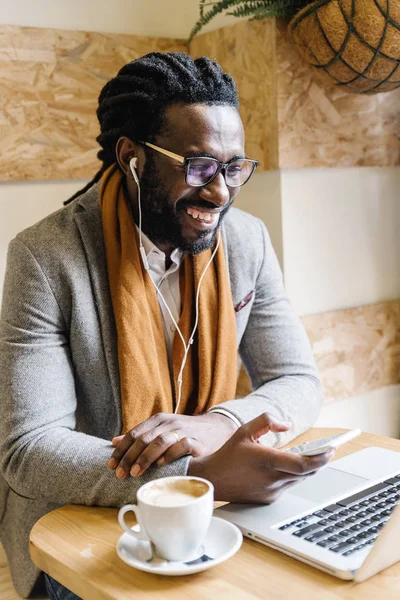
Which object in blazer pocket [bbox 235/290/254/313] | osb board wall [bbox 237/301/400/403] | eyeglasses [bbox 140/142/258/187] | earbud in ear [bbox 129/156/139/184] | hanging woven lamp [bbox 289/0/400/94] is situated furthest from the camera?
osb board wall [bbox 237/301/400/403]

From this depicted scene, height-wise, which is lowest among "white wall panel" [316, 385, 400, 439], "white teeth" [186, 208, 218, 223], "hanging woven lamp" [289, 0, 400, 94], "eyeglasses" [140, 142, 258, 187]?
"white wall panel" [316, 385, 400, 439]

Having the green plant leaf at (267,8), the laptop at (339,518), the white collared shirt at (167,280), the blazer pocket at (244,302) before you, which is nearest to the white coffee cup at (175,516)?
the laptop at (339,518)

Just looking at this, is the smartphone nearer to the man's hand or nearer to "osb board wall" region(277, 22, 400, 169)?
the man's hand

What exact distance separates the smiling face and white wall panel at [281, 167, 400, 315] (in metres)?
0.65

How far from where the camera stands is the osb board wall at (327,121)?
2.11 m

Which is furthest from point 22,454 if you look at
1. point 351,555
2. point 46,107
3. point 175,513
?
point 46,107

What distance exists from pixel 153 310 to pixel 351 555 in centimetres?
78

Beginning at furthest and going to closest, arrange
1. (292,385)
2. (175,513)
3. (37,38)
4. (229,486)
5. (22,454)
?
(37,38)
(292,385)
(22,454)
(229,486)
(175,513)

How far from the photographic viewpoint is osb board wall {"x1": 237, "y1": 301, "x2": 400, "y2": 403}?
7.46ft

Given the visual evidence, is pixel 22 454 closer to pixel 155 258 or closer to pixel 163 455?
pixel 163 455

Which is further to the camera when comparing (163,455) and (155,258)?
(155,258)

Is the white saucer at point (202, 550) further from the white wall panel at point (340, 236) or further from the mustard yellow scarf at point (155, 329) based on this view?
the white wall panel at point (340, 236)

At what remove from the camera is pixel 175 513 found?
87 cm

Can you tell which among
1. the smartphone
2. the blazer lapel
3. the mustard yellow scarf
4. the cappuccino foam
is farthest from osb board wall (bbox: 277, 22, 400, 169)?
the cappuccino foam
